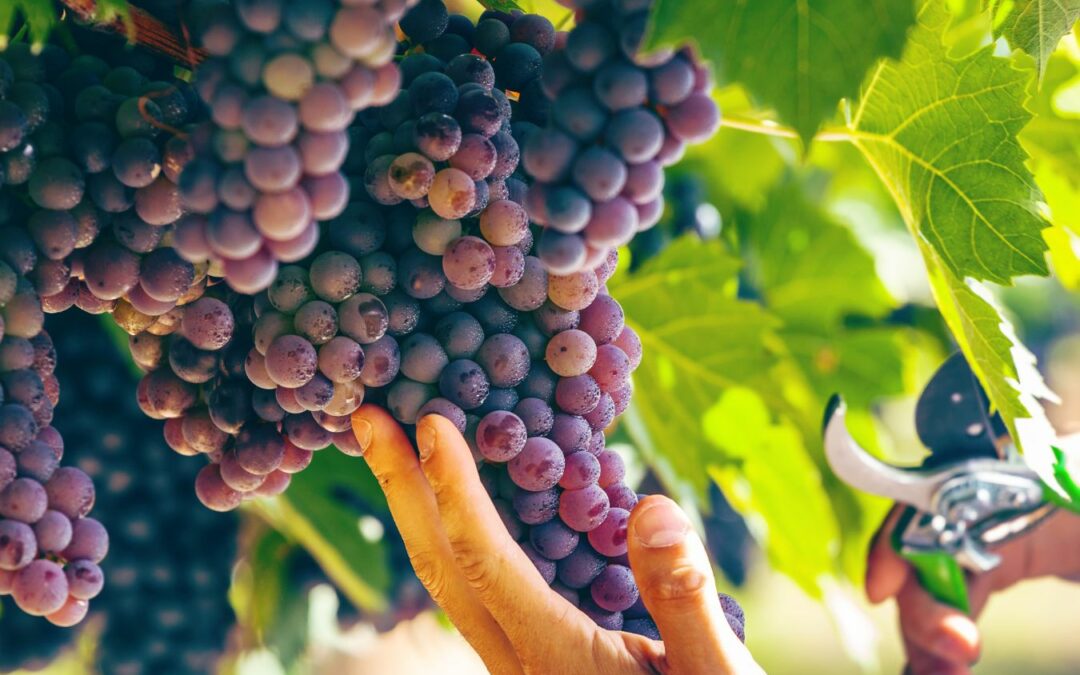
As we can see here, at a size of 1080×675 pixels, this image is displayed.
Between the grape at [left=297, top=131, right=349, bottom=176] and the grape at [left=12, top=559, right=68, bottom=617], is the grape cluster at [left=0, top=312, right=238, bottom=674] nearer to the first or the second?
the grape at [left=12, top=559, right=68, bottom=617]

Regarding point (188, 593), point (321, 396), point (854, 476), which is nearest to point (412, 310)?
point (321, 396)

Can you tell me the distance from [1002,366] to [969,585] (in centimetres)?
37

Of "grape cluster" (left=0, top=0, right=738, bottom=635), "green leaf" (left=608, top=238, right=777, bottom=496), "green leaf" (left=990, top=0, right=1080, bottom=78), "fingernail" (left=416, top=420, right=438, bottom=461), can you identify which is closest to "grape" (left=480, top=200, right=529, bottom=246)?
"grape cluster" (left=0, top=0, right=738, bottom=635)

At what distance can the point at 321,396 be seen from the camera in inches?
21.1

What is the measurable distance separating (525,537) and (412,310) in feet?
0.49

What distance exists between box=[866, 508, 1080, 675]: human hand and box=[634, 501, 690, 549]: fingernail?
43cm

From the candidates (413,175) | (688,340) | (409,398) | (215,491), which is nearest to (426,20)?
(413,175)

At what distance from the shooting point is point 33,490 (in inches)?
20.5

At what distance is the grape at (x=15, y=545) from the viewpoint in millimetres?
506

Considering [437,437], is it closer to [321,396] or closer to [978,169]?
[321,396]

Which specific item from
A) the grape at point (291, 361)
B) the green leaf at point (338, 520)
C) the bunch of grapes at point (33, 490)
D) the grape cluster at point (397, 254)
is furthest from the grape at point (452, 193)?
the green leaf at point (338, 520)

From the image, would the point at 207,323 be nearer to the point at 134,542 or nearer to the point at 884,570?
the point at 134,542

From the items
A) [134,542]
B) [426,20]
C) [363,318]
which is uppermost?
[426,20]

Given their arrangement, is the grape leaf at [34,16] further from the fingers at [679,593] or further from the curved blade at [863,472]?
the curved blade at [863,472]
